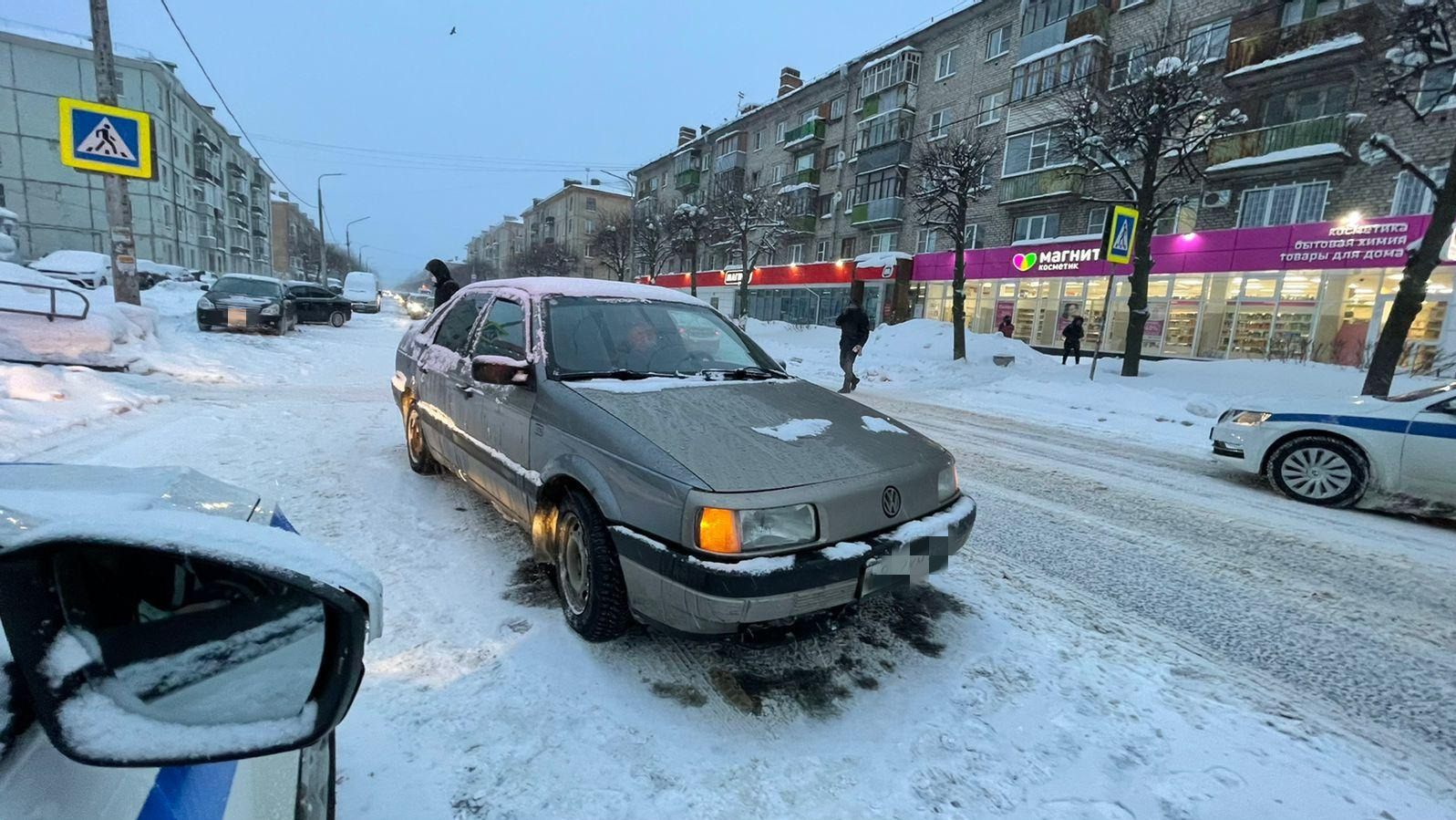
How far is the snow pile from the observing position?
107 inches

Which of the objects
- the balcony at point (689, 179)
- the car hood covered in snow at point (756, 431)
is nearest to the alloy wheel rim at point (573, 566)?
the car hood covered in snow at point (756, 431)

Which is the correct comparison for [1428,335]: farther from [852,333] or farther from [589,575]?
[589,575]

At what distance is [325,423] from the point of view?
6.62m

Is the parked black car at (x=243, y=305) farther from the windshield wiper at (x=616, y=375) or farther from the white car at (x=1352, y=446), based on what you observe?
the white car at (x=1352, y=446)

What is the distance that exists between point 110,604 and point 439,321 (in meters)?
4.55

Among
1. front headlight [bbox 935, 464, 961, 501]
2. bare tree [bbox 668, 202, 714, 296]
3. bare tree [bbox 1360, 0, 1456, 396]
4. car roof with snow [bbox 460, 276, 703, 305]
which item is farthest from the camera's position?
bare tree [bbox 668, 202, 714, 296]

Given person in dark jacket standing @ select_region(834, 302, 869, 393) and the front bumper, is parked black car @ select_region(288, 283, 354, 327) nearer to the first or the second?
person in dark jacket standing @ select_region(834, 302, 869, 393)

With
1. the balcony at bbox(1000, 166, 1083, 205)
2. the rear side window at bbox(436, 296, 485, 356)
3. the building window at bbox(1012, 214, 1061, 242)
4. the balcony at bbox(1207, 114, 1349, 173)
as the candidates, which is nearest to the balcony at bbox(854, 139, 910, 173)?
the balcony at bbox(1000, 166, 1083, 205)

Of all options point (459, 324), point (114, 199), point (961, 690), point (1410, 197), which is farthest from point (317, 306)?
point (1410, 197)

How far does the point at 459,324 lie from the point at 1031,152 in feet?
85.6

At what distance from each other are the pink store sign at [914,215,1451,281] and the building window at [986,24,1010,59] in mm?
8899

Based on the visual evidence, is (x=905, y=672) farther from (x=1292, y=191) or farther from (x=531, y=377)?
(x=1292, y=191)

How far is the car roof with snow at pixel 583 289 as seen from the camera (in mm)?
3755

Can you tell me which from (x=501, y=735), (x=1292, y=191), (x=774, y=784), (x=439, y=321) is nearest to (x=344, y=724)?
(x=501, y=735)
